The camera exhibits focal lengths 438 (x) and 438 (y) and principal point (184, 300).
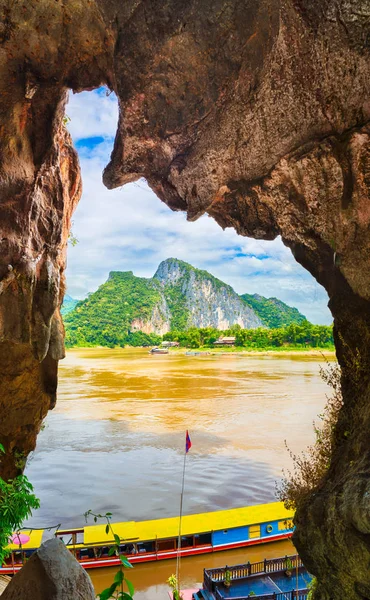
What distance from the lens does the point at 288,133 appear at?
21.2 ft

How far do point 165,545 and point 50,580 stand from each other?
284 inches

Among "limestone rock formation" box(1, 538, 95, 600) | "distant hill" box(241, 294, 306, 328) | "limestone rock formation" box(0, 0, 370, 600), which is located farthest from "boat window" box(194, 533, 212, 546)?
"distant hill" box(241, 294, 306, 328)

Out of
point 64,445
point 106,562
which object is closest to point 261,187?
point 106,562

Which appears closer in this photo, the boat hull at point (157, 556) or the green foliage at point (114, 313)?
the boat hull at point (157, 556)

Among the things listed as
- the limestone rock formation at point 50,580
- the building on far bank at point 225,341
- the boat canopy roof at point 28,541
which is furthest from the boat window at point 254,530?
the building on far bank at point 225,341

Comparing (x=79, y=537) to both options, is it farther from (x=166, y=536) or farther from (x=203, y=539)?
(x=203, y=539)

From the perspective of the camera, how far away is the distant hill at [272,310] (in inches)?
5704

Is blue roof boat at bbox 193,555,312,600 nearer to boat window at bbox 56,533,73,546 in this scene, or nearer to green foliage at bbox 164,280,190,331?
boat window at bbox 56,533,73,546

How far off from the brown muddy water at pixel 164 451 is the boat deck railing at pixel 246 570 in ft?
4.41

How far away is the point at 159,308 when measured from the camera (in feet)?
392

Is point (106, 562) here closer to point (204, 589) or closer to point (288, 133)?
point (204, 589)

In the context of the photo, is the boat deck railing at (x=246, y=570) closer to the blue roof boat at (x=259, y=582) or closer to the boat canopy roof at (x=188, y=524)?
the blue roof boat at (x=259, y=582)

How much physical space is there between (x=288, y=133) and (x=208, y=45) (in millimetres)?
1739

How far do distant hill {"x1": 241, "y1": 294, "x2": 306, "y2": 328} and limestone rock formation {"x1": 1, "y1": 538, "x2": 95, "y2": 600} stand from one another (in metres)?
139
